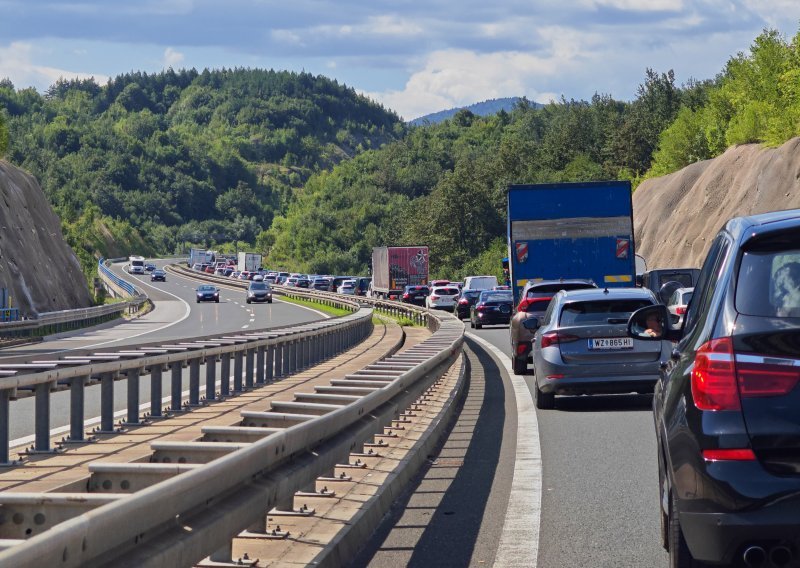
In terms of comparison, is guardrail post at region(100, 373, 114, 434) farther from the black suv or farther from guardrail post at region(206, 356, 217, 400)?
the black suv

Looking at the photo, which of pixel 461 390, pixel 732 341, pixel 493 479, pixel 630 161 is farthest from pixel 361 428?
pixel 630 161

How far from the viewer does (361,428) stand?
9648 mm

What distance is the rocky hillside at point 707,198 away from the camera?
229 feet

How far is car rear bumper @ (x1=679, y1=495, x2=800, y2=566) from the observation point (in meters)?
5.20

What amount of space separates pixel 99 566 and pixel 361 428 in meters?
5.40

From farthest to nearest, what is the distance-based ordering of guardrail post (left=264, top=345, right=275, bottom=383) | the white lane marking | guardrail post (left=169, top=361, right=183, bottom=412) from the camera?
guardrail post (left=264, top=345, right=275, bottom=383), guardrail post (left=169, top=361, right=183, bottom=412), the white lane marking

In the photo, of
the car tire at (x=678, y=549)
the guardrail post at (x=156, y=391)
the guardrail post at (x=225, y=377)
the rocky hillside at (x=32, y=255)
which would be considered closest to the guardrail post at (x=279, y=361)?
the guardrail post at (x=225, y=377)

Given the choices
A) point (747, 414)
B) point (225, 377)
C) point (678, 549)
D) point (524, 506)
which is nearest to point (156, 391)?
point (225, 377)

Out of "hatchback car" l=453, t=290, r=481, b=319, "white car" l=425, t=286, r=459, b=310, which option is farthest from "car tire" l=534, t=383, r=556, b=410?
"white car" l=425, t=286, r=459, b=310

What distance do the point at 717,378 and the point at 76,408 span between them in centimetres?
876

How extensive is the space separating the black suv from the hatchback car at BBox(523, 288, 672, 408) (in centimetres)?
1092

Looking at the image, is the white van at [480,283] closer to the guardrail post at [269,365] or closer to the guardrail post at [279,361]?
the guardrail post at [279,361]

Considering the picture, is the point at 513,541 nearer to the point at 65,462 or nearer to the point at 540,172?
the point at 65,462

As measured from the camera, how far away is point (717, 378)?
535cm
